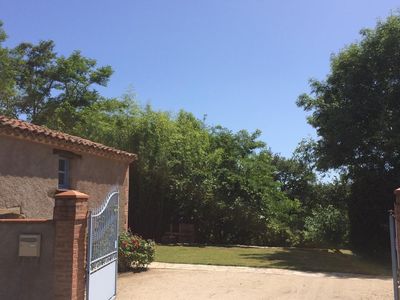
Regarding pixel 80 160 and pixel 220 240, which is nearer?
pixel 80 160

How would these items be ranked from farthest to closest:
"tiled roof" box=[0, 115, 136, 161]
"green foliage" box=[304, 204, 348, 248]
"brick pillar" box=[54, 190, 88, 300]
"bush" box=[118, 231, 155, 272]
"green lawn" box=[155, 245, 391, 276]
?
"green foliage" box=[304, 204, 348, 248], "green lawn" box=[155, 245, 391, 276], "bush" box=[118, 231, 155, 272], "tiled roof" box=[0, 115, 136, 161], "brick pillar" box=[54, 190, 88, 300]

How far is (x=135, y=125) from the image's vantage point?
24734mm

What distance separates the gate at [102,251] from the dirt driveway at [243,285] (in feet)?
5.31

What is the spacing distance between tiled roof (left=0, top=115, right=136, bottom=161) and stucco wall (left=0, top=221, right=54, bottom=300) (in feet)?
14.2

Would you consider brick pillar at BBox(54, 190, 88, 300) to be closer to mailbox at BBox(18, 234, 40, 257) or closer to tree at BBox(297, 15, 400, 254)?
mailbox at BBox(18, 234, 40, 257)

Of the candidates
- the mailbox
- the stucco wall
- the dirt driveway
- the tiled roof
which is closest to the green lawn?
the dirt driveway

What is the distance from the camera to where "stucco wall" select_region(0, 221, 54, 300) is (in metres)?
7.74

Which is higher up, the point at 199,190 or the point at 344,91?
the point at 344,91

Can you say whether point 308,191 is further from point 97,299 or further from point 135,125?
point 97,299

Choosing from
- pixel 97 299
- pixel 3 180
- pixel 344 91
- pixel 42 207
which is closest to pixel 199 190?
pixel 344 91

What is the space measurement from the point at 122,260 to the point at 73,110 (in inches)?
840

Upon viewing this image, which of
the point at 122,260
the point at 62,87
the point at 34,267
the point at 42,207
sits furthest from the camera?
the point at 62,87

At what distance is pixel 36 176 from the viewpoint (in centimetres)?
1289

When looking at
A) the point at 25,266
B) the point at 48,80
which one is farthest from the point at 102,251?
the point at 48,80
